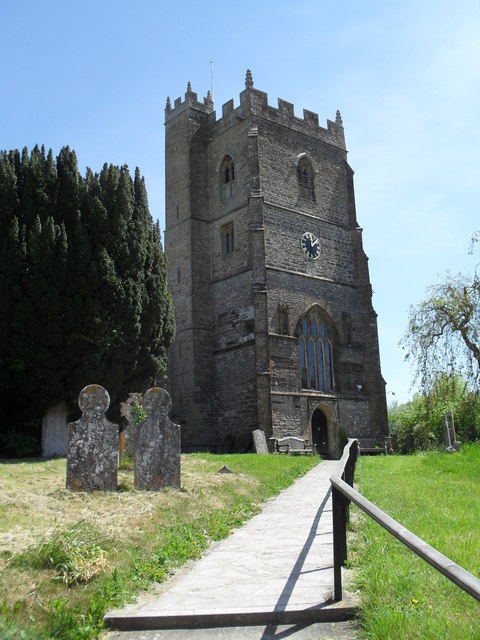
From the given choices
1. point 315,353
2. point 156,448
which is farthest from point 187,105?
point 156,448

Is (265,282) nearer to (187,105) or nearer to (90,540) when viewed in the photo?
(187,105)

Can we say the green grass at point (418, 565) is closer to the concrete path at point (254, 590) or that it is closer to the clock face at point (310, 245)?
the concrete path at point (254, 590)

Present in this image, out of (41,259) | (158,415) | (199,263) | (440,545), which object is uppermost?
(199,263)

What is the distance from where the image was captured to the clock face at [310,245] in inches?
1118

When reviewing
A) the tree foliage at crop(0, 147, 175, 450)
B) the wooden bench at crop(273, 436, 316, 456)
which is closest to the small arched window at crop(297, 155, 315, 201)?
the wooden bench at crop(273, 436, 316, 456)

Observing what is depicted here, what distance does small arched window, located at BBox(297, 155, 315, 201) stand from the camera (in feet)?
96.9

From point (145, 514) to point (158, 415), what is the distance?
2.67 meters

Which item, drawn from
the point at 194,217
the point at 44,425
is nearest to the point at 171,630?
the point at 44,425

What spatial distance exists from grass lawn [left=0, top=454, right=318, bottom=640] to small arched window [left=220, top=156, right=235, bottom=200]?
Answer: 64.8 feet

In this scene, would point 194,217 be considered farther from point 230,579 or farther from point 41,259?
point 230,579

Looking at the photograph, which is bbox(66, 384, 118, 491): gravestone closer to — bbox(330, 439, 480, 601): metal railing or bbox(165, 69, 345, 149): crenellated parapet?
bbox(330, 439, 480, 601): metal railing

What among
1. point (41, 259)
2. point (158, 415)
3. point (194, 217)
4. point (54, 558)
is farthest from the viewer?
point (194, 217)

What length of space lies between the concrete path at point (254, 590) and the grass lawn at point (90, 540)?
11.0 inches

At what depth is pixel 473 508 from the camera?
25.2ft
